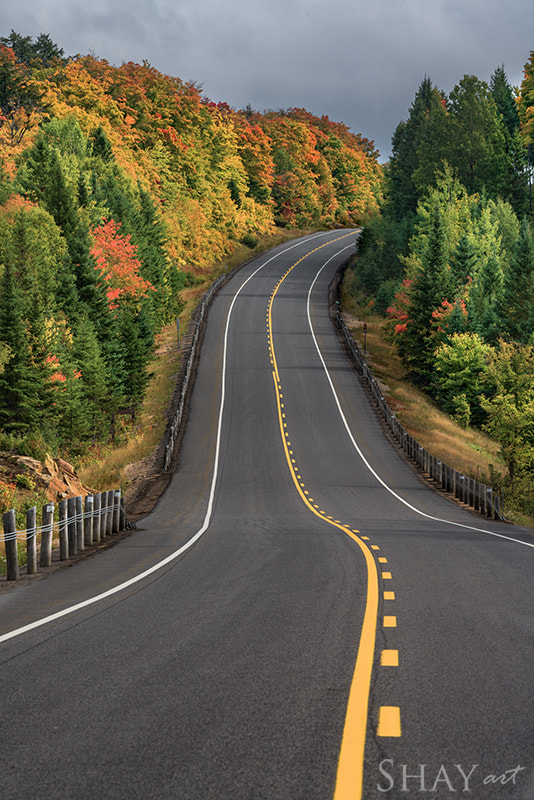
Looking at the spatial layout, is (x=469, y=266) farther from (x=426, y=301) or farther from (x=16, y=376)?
(x=16, y=376)

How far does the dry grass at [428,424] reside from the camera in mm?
41228

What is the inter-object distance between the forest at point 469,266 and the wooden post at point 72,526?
26330mm

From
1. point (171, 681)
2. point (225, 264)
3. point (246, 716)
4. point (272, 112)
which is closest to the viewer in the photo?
point (246, 716)

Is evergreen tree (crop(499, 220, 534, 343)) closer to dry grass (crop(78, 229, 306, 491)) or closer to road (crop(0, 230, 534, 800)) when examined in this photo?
dry grass (crop(78, 229, 306, 491))

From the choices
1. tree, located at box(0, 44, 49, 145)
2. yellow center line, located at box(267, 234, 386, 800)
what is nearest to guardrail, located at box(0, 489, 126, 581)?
yellow center line, located at box(267, 234, 386, 800)

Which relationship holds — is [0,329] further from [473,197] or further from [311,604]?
[473,197]

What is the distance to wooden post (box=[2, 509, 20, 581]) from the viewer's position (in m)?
10.5

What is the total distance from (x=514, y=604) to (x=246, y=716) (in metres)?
4.96

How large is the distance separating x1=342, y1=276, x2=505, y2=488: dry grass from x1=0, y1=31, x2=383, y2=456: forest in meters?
19.2

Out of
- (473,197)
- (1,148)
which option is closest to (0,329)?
(1,148)

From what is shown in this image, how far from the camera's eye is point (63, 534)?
13.4 metres

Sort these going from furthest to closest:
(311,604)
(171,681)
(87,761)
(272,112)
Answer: (272,112) → (311,604) → (171,681) → (87,761)

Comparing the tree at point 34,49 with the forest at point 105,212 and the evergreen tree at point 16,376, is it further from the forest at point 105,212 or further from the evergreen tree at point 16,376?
the evergreen tree at point 16,376

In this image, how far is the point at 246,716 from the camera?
4832 mm
